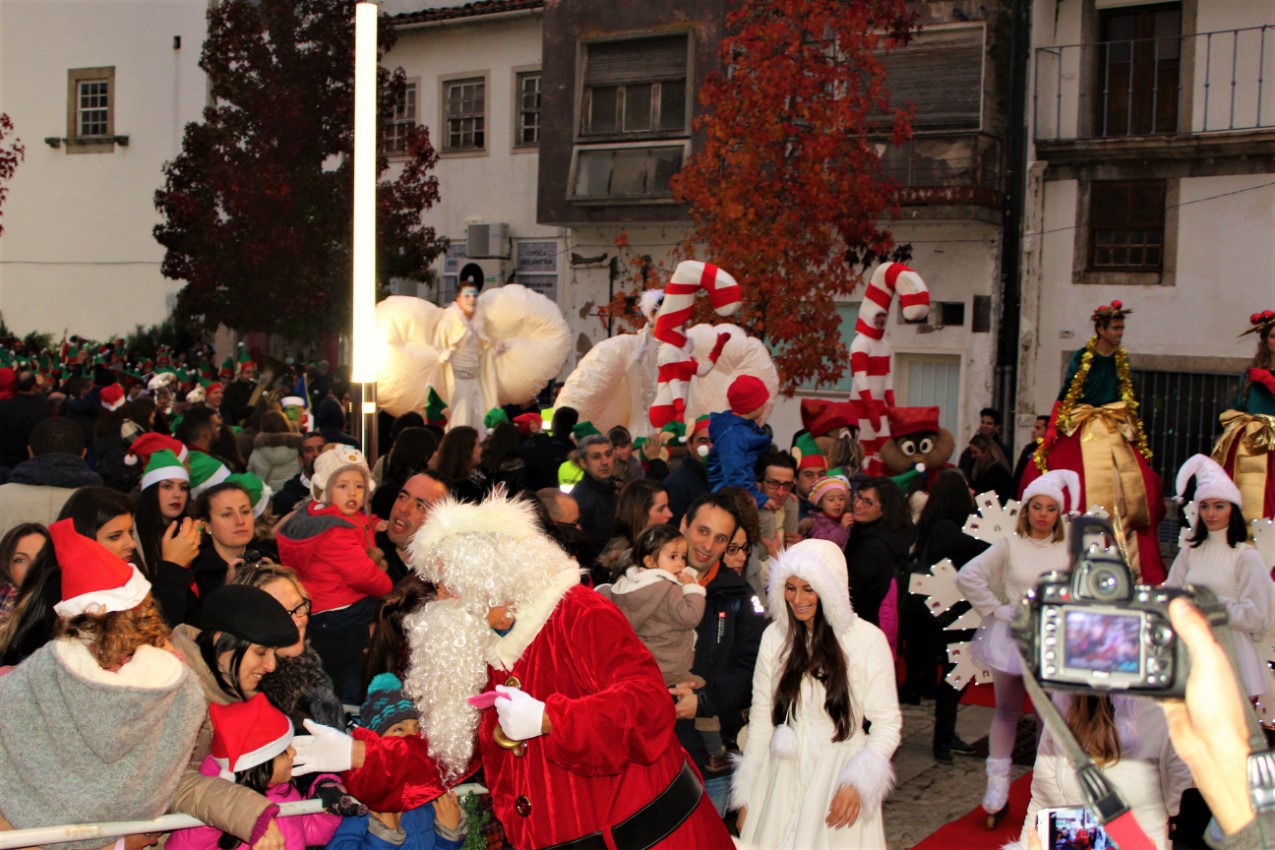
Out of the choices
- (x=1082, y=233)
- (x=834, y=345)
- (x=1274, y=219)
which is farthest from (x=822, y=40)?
(x=1274, y=219)

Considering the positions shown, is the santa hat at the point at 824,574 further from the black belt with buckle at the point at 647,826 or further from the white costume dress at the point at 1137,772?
the black belt with buckle at the point at 647,826

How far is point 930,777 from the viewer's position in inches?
284

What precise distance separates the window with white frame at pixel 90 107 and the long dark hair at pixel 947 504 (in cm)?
2459

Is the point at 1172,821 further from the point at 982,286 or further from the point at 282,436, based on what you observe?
the point at 982,286

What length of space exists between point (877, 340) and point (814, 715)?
7658mm

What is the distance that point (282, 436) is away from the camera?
9.18 meters

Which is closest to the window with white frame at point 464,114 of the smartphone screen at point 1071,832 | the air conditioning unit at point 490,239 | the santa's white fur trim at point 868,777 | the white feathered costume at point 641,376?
the air conditioning unit at point 490,239

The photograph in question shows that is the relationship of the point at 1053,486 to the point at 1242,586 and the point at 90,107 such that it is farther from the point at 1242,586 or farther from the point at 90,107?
the point at 90,107

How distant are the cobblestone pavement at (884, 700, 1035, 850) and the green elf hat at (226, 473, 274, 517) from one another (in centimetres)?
365

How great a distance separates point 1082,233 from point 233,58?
13365 mm

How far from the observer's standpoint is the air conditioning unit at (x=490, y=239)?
23.9 m

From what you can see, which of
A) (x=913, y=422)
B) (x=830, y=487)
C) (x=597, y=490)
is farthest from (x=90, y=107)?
(x=830, y=487)

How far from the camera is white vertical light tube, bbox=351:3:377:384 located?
7227 mm

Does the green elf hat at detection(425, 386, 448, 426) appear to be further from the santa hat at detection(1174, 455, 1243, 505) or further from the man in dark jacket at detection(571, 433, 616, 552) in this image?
the santa hat at detection(1174, 455, 1243, 505)
